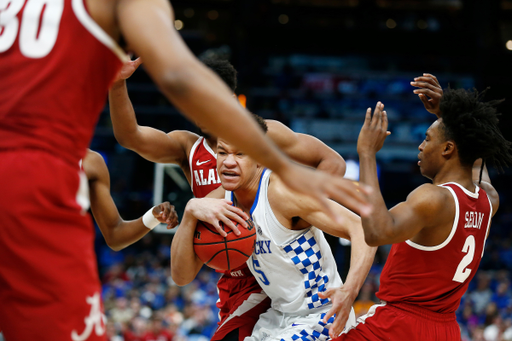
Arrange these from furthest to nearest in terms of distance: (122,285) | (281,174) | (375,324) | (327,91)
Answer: (327,91) < (122,285) < (375,324) < (281,174)

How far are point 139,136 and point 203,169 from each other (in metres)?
0.54

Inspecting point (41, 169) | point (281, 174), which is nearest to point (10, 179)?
point (41, 169)

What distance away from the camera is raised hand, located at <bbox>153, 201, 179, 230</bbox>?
352 centimetres

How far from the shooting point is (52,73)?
1.54 m

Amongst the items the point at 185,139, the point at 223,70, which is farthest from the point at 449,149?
the point at 185,139

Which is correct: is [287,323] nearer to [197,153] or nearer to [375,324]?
[375,324]

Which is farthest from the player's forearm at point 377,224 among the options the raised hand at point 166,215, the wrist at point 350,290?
the raised hand at point 166,215

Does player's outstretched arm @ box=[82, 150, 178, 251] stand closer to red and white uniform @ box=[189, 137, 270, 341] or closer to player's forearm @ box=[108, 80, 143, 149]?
red and white uniform @ box=[189, 137, 270, 341]

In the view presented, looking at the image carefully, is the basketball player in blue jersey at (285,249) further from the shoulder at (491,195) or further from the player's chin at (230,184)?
the shoulder at (491,195)

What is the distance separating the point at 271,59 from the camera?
19.9 meters

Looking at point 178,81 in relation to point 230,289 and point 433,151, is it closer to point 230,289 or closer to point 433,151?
point 433,151

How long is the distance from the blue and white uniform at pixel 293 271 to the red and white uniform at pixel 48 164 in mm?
1661

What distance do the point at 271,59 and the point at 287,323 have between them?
17.5 meters

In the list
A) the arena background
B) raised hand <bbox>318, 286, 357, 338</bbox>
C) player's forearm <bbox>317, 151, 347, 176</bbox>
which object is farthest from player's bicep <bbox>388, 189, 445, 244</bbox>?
the arena background
